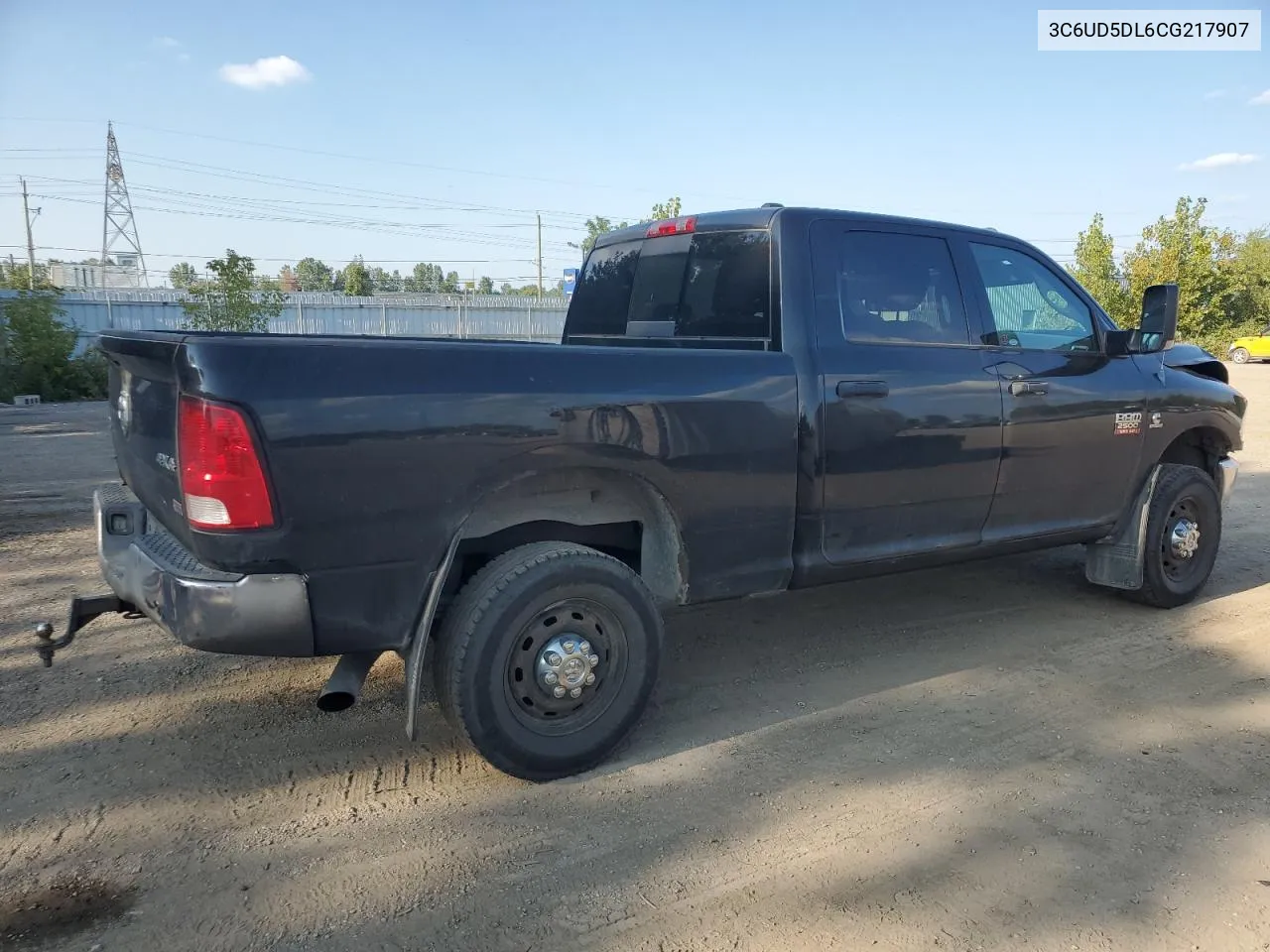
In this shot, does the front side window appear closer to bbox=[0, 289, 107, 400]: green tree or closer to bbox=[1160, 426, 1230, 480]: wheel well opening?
bbox=[1160, 426, 1230, 480]: wheel well opening

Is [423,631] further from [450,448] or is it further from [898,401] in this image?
[898,401]

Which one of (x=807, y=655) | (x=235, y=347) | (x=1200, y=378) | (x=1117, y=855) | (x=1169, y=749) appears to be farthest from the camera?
(x=1200, y=378)

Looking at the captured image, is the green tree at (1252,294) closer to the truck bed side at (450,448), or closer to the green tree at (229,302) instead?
the green tree at (229,302)

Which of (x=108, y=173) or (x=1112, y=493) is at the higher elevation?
(x=108, y=173)

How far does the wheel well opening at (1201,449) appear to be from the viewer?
5273 millimetres

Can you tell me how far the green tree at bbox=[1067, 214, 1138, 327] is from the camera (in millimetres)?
30688

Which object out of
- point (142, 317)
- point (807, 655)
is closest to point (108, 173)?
point (142, 317)

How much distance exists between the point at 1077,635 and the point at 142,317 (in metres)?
26.0

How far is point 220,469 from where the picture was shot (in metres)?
2.58

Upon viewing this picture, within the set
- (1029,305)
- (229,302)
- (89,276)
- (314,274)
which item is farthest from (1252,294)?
(314,274)

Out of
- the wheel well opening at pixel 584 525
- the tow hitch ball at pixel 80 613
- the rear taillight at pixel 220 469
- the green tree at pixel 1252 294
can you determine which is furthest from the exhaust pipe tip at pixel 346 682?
the green tree at pixel 1252 294

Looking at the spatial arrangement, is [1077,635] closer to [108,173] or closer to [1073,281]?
[1073,281]

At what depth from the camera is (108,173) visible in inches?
2542

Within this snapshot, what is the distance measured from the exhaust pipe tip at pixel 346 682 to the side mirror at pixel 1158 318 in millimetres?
4217
